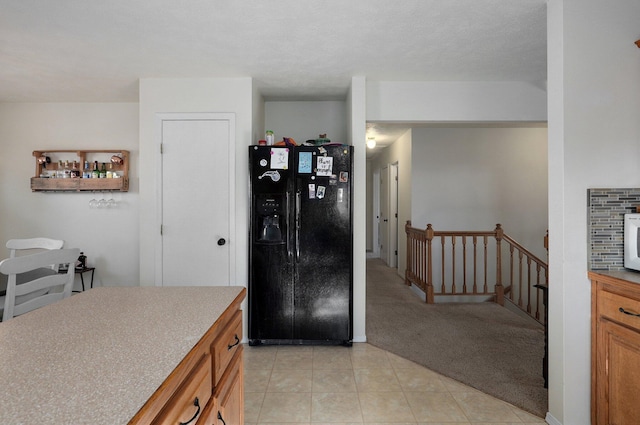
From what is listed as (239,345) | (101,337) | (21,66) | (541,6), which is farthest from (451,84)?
(21,66)

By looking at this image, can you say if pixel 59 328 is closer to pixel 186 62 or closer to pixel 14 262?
pixel 14 262

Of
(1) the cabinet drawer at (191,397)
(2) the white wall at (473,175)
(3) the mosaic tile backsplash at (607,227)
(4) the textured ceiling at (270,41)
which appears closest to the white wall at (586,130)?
(3) the mosaic tile backsplash at (607,227)

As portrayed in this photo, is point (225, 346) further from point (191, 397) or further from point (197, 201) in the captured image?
point (197, 201)

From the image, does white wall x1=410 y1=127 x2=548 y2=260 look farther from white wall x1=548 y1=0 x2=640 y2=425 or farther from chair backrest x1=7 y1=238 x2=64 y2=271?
chair backrest x1=7 y1=238 x2=64 y2=271

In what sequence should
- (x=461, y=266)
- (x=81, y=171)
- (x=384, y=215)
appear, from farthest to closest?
(x=384, y=215) < (x=461, y=266) < (x=81, y=171)

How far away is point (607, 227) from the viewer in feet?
5.80

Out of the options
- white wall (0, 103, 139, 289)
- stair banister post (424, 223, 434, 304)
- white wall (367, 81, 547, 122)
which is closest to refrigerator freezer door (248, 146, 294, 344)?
white wall (367, 81, 547, 122)

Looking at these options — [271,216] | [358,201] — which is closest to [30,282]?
[271,216]

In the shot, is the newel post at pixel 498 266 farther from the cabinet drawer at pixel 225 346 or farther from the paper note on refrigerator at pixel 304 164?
the cabinet drawer at pixel 225 346

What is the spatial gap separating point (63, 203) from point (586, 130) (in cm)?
480

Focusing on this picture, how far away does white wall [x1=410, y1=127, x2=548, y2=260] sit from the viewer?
5039mm

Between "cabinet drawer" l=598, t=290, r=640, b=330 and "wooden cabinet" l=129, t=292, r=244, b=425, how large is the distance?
177cm

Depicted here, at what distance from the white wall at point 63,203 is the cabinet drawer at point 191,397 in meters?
3.27

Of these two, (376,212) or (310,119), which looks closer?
(310,119)
